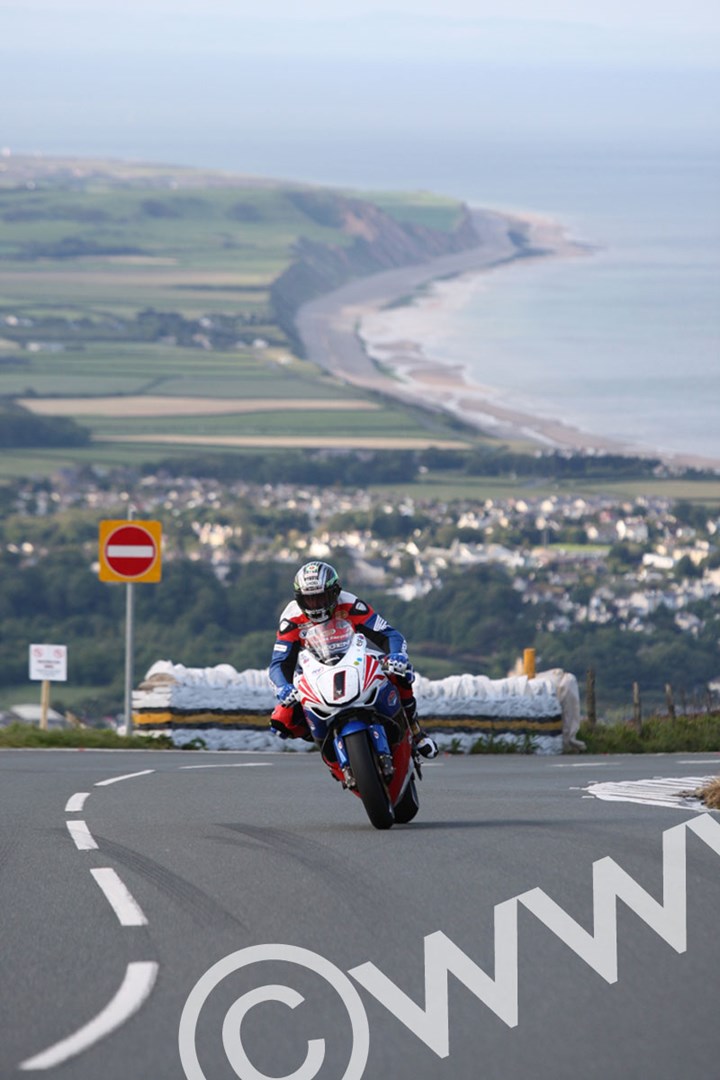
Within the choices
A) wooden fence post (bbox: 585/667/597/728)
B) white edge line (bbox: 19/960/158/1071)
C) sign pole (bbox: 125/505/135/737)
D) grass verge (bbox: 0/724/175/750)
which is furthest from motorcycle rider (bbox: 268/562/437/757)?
wooden fence post (bbox: 585/667/597/728)

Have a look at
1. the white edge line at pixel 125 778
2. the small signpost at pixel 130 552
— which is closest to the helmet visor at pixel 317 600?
the white edge line at pixel 125 778

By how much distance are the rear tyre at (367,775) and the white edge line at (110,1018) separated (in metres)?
3.49

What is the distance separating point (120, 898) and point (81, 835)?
93.7 inches

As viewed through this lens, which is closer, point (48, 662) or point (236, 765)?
point (236, 765)

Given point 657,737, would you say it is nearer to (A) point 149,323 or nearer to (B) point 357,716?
(B) point 357,716

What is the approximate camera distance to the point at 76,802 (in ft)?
43.1

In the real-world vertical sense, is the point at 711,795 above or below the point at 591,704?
above

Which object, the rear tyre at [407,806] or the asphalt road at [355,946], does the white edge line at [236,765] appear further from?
the rear tyre at [407,806]

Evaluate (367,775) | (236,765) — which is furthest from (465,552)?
(367,775)

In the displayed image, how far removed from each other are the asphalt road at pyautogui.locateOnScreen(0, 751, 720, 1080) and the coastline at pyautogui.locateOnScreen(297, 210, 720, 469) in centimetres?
8494

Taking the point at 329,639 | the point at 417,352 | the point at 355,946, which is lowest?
the point at 355,946

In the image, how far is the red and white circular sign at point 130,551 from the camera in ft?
68.7

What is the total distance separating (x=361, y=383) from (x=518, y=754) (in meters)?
98.7

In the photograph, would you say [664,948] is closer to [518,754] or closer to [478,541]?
[518,754]
